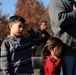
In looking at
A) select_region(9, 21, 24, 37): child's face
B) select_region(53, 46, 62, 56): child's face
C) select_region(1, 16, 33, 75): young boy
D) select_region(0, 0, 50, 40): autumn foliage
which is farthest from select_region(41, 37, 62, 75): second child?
select_region(0, 0, 50, 40): autumn foliage

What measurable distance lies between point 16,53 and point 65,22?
759mm

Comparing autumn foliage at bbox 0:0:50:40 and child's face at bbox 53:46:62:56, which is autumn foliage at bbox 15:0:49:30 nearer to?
autumn foliage at bbox 0:0:50:40

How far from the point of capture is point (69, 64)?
4.18 meters

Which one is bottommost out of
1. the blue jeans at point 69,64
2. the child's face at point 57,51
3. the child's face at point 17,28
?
the blue jeans at point 69,64

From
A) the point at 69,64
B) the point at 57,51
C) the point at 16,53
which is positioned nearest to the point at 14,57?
the point at 16,53

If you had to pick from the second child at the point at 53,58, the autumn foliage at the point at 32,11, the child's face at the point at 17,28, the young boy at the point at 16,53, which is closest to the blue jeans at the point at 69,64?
the second child at the point at 53,58

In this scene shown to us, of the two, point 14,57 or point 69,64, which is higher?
point 14,57

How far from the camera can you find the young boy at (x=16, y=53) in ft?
13.2

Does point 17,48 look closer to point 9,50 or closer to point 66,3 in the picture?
point 9,50

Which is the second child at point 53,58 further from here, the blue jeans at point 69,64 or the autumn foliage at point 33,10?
the autumn foliage at point 33,10

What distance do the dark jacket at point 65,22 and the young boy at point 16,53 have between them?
464 mm

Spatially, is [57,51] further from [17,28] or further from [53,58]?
[17,28]

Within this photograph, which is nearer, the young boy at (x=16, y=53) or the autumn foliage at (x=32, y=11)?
the young boy at (x=16, y=53)

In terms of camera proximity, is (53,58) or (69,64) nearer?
(69,64)
